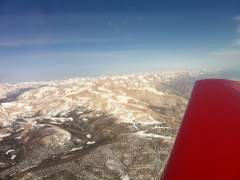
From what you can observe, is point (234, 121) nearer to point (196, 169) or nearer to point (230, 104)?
point (230, 104)

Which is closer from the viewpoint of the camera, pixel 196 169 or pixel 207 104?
pixel 196 169

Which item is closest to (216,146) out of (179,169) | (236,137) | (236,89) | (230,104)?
(236,137)

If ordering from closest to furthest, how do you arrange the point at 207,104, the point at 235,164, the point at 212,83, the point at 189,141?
1. the point at 235,164
2. the point at 189,141
3. the point at 207,104
4. the point at 212,83

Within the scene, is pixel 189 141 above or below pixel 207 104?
below

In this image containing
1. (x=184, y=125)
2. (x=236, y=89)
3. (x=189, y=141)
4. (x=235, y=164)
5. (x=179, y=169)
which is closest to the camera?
(x=235, y=164)

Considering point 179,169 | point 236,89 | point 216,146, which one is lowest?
point 179,169

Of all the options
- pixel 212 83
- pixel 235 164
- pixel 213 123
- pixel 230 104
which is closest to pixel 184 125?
pixel 213 123
